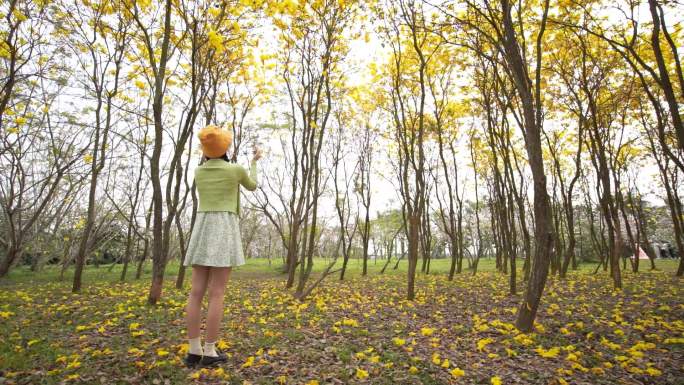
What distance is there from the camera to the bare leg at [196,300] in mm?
3006

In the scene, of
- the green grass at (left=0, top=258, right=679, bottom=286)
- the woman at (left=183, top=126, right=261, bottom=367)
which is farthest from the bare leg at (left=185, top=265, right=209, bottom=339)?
the green grass at (left=0, top=258, right=679, bottom=286)

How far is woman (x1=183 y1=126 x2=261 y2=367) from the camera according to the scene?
3023 millimetres

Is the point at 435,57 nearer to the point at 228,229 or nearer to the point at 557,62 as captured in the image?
the point at 557,62

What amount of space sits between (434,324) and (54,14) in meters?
10.2

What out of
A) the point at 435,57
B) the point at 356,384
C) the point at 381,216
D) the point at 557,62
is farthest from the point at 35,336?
the point at 381,216

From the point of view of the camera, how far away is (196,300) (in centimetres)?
304

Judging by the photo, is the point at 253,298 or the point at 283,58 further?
the point at 283,58

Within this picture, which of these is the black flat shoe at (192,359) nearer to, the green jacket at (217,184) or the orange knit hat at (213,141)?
the green jacket at (217,184)

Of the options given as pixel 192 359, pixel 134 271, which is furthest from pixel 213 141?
pixel 134 271

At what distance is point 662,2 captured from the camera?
17.0 feet

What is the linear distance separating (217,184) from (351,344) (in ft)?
8.88

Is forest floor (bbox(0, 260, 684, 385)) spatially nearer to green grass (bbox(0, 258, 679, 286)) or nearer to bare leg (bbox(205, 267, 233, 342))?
bare leg (bbox(205, 267, 233, 342))

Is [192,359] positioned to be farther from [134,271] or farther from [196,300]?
[134,271]

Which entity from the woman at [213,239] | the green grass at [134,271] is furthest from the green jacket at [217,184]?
the green grass at [134,271]
